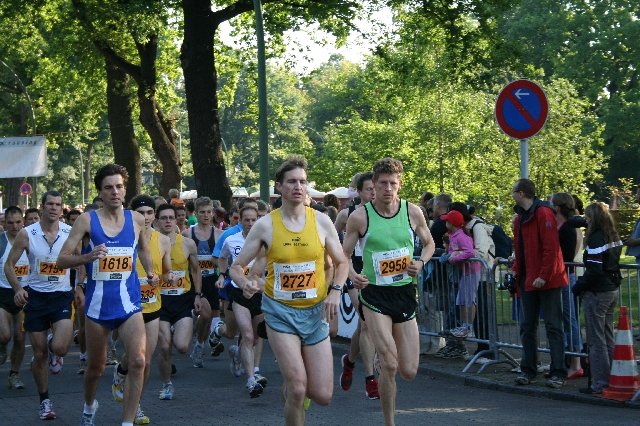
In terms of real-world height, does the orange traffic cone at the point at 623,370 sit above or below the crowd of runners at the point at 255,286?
below

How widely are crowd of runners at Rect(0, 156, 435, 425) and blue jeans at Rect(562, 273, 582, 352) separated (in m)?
2.07

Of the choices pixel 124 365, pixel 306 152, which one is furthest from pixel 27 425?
pixel 306 152

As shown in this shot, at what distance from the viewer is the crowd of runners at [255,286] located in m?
7.75

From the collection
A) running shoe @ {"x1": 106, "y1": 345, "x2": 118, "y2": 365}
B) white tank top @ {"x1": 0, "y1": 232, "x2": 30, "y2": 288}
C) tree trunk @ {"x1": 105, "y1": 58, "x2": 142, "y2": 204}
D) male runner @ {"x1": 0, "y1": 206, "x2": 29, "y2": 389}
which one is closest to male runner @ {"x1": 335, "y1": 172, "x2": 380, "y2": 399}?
male runner @ {"x1": 0, "y1": 206, "x2": 29, "y2": 389}

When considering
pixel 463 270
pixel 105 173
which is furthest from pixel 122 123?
pixel 105 173

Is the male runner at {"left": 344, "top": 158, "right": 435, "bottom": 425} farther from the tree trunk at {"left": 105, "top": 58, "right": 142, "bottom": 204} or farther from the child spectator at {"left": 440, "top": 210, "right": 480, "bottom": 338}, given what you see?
the tree trunk at {"left": 105, "top": 58, "right": 142, "bottom": 204}

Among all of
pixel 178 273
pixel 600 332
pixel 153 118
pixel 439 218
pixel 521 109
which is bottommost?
pixel 600 332

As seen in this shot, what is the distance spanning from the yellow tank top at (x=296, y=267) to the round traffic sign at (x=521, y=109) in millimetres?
4589

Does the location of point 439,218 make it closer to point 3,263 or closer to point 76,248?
point 3,263

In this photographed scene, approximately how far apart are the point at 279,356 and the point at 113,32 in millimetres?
20006

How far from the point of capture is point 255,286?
759 centimetres

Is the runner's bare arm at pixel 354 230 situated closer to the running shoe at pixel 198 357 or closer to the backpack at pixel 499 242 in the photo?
the backpack at pixel 499 242

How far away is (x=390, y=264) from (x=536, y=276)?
2.81m

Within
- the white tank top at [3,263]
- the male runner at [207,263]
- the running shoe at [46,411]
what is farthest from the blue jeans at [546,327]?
the white tank top at [3,263]
